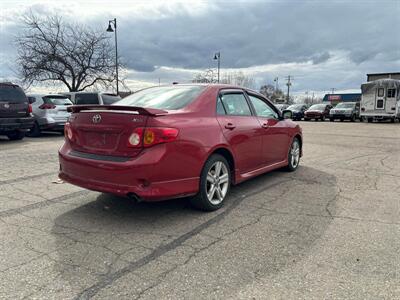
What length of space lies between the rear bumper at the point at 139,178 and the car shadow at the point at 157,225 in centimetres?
40

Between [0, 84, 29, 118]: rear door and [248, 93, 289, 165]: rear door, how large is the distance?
8294mm

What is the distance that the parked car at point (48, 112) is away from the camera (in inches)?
487

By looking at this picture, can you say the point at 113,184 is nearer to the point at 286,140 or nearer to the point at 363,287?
the point at 363,287

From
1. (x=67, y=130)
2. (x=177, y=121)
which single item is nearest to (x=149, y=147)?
(x=177, y=121)

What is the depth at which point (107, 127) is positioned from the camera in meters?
3.84

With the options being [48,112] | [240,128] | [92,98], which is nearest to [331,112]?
[92,98]

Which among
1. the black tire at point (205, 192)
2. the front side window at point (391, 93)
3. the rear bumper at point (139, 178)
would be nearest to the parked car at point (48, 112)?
the rear bumper at point (139, 178)

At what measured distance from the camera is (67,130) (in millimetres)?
4453

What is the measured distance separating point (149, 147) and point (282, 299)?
1.92m

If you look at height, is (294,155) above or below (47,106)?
below

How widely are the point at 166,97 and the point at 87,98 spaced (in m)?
11.1

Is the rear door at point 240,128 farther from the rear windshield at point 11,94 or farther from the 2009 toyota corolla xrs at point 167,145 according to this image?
the rear windshield at point 11,94

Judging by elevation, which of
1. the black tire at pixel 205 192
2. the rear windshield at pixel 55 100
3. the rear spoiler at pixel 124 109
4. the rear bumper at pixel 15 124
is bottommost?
the black tire at pixel 205 192

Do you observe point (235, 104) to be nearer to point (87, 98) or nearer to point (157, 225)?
point (157, 225)
